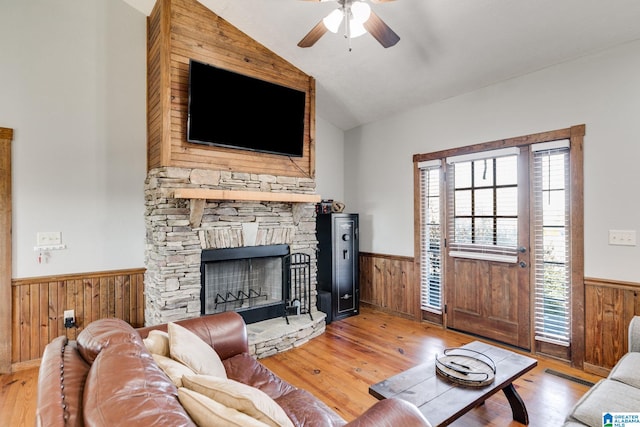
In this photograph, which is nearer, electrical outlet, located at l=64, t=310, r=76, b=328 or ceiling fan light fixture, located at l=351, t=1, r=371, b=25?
ceiling fan light fixture, located at l=351, t=1, r=371, b=25

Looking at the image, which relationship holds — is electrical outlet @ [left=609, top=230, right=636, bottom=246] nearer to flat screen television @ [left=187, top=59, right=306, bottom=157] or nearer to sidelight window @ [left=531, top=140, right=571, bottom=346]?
sidelight window @ [left=531, top=140, right=571, bottom=346]

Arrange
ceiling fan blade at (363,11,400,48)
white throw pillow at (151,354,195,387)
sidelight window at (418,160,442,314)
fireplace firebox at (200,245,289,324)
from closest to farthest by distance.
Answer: white throw pillow at (151,354,195,387)
ceiling fan blade at (363,11,400,48)
fireplace firebox at (200,245,289,324)
sidelight window at (418,160,442,314)

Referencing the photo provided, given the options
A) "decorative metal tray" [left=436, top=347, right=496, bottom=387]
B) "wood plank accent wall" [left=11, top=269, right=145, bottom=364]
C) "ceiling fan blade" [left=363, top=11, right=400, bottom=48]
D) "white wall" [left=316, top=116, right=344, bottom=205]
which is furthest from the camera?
"white wall" [left=316, top=116, right=344, bottom=205]

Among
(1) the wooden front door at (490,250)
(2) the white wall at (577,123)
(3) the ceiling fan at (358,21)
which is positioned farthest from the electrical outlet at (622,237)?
(3) the ceiling fan at (358,21)

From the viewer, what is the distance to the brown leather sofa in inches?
38.4

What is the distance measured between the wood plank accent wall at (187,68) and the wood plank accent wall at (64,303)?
1310mm

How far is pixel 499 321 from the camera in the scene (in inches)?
144

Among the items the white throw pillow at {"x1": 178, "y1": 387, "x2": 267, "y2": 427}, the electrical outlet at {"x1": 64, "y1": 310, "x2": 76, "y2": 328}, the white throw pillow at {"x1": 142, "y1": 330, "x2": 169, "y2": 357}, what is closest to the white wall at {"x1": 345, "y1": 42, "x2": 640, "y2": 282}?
the white throw pillow at {"x1": 178, "y1": 387, "x2": 267, "y2": 427}

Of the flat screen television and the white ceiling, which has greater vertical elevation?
the white ceiling

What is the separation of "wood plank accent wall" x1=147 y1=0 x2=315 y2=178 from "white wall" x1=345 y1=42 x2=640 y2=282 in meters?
1.71

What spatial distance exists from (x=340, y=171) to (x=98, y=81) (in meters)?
3.35

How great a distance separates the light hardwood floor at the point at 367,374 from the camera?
7.90 feet

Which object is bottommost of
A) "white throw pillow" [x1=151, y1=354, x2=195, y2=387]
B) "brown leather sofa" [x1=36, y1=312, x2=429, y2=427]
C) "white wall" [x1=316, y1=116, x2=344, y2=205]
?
"white throw pillow" [x1=151, y1=354, x2=195, y2=387]
